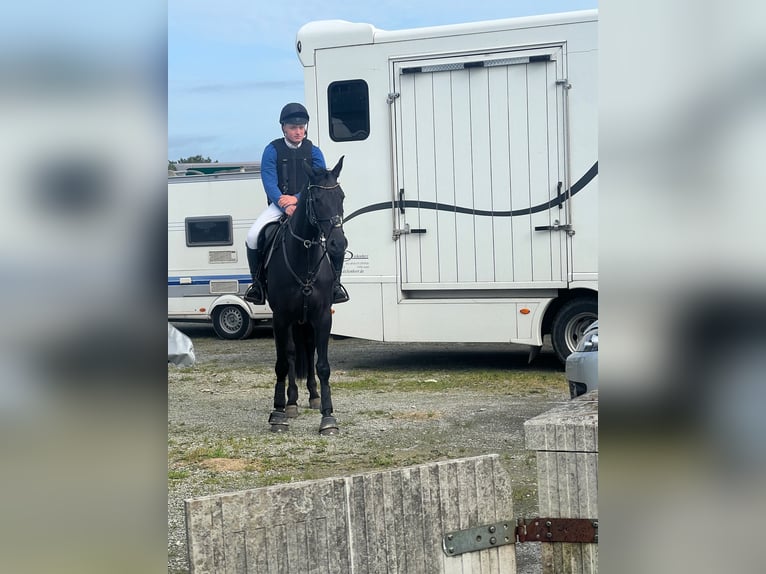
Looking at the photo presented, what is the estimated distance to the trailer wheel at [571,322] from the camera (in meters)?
9.91

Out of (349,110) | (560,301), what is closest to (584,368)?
(560,301)

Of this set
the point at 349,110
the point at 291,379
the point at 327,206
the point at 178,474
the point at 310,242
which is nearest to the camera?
the point at 178,474

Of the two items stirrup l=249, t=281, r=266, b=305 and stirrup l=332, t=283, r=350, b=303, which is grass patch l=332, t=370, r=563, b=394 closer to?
stirrup l=332, t=283, r=350, b=303

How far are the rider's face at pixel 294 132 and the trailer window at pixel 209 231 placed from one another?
635cm

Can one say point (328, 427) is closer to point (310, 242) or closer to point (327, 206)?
point (310, 242)

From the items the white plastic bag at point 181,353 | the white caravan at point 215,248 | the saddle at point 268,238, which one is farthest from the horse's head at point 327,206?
the white caravan at point 215,248

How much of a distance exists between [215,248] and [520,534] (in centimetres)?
1235

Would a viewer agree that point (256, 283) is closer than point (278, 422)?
No

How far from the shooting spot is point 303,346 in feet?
28.6
